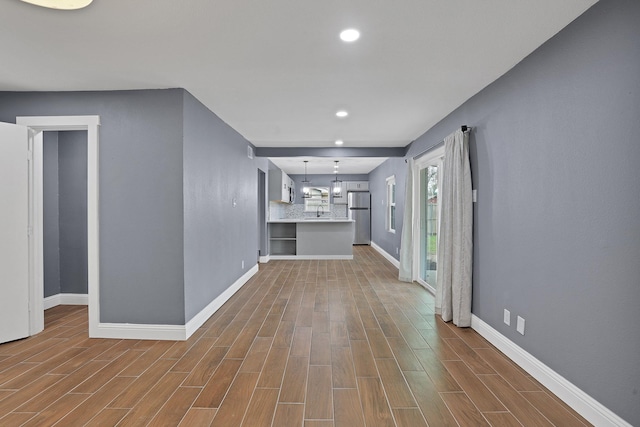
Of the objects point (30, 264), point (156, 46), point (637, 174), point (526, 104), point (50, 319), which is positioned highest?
point (156, 46)

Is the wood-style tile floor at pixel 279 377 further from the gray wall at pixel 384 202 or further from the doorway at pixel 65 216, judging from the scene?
the gray wall at pixel 384 202

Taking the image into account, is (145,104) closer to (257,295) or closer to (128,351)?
(128,351)

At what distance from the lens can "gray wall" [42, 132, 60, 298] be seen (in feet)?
13.8

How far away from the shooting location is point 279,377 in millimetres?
2424

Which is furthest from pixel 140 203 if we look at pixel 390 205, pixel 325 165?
pixel 325 165

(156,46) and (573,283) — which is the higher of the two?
(156,46)

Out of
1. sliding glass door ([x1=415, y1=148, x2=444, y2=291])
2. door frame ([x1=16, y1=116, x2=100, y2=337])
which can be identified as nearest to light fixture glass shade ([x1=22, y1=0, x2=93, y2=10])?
door frame ([x1=16, y1=116, x2=100, y2=337])

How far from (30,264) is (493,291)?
4395mm

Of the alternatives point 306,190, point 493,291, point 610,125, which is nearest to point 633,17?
point 610,125

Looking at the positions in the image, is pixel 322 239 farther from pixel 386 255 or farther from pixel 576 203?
pixel 576 203

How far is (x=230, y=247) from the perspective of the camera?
183 inches

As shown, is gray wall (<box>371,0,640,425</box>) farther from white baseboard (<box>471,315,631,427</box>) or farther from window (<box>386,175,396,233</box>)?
window (<box>386,175,396,233</box>)

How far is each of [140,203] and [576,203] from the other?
137 inches

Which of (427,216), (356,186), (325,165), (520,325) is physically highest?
(325,165)
